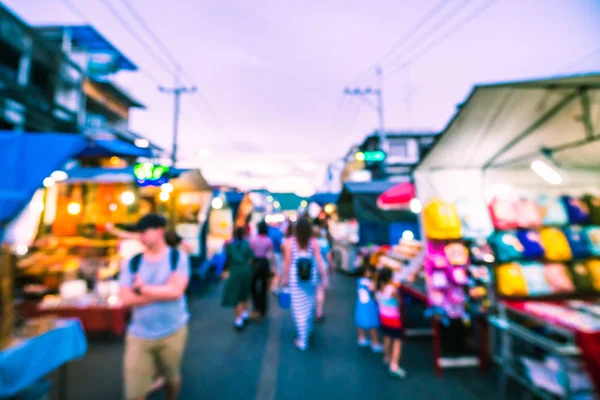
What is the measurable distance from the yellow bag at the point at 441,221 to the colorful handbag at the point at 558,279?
1.15 meters

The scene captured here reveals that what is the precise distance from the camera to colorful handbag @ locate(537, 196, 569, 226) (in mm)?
3906

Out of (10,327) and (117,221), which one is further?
(117,221)

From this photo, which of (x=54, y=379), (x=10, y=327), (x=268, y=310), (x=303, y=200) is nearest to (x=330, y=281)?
(x=268, y=310)

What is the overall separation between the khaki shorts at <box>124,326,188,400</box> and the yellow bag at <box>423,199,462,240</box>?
136 inches

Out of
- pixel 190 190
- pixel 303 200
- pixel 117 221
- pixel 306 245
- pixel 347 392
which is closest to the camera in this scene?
pixel 347 392

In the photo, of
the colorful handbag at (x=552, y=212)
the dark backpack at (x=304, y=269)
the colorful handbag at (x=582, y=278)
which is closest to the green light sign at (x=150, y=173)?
the dark backpack at (x=304, y=269)

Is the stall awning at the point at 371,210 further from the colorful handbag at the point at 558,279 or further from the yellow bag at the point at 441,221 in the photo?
the colorful handbag at the point at 558,279

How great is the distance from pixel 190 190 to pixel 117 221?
2393mm

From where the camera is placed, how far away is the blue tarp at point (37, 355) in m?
2.23

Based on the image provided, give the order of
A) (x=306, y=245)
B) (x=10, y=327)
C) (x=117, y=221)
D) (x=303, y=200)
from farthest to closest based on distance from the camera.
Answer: (x=303, y=200) → (x=117, y=221) → (x=306, y=245) → (x=10, y=327)

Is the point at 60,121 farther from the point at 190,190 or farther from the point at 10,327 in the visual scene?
the point at 10,327

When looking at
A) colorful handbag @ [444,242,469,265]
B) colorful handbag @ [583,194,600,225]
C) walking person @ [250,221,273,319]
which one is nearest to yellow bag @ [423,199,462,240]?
colorful handbag @ [444,242,469,265]

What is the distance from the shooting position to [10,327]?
2.51 metres

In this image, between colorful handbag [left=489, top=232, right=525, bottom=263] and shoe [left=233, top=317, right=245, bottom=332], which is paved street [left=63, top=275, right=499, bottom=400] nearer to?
shoe [left=233, top=317, right=245, bottom=332]
